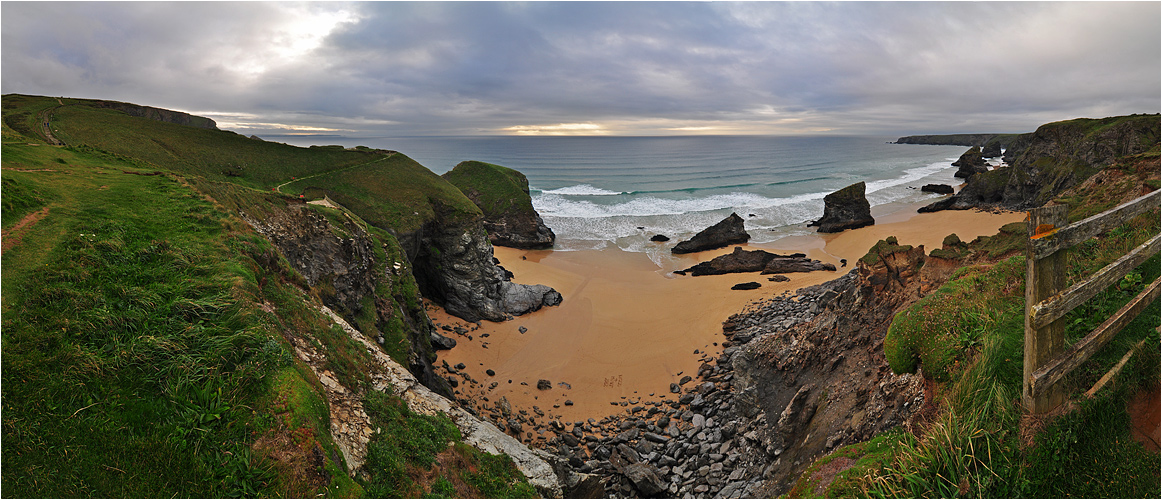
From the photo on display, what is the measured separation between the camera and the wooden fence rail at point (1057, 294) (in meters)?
4.05

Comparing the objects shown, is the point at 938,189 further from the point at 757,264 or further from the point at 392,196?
the point at 392,196

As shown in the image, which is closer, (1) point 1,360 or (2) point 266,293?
(1) point 1,360

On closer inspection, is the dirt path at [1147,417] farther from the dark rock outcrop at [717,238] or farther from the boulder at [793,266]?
the dark rock outcrop at [717,238]

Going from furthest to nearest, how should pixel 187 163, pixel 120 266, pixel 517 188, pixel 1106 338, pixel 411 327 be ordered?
pixel 517 188
pixel 187 163
pixel 411 327
pixel 120 266
pixel 1106 338

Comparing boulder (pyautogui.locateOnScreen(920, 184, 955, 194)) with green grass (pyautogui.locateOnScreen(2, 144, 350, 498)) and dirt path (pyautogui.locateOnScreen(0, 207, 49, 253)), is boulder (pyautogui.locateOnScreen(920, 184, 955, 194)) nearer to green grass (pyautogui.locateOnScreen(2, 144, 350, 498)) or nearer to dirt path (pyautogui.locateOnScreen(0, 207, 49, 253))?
green grass (pyautogui.locateOnScreen(2, 144, 350, 498))

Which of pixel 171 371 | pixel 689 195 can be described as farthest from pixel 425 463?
pixel 689 195

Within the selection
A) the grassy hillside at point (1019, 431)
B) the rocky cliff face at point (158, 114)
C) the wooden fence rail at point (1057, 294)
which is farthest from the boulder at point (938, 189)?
the rocky cliff face at point (158, 114)

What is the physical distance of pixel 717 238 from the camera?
33.8m

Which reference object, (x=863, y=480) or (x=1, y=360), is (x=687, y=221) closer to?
(x=863, y=480)

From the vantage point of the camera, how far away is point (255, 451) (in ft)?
16.0

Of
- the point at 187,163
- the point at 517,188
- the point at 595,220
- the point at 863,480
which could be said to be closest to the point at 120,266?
the point at 863,480

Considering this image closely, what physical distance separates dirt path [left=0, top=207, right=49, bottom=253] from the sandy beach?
10.0 metres

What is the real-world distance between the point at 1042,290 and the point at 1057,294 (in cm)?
14

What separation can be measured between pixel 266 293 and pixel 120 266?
200 cm
